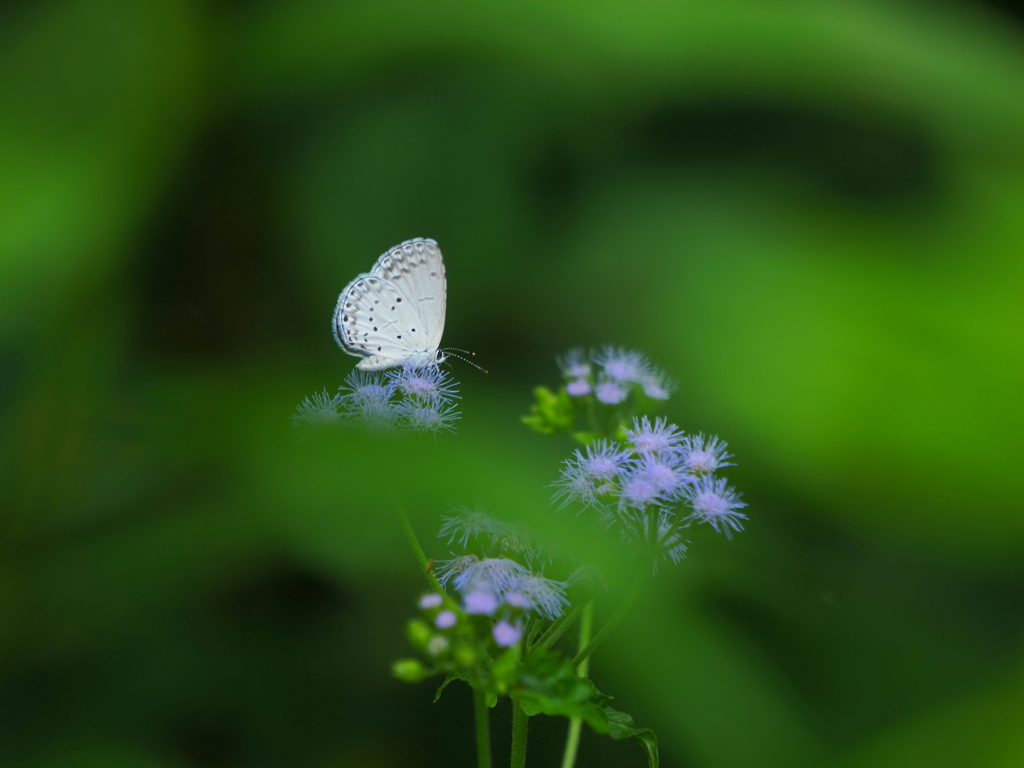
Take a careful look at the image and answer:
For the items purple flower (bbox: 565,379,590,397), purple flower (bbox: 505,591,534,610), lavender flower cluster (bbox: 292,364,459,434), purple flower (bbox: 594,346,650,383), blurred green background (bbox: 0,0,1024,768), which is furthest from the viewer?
blurred green background (bbox: 0,0,1024,768)

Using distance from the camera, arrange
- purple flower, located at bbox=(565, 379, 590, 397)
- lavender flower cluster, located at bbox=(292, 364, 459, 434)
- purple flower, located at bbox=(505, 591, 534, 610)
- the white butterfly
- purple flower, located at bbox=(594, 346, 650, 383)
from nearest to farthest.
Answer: purple flower, located at bbox=(505, 591, 534, 610) → lavender flower cluster, located at bbox=(292, 364, 459, 434) → the white butterfly → purple flower, located at bbox=(565, 379, 590, 397) → purple flower, located at bbox=(594, 346, 650, 383)

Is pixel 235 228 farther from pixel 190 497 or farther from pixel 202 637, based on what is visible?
pixel 202 637

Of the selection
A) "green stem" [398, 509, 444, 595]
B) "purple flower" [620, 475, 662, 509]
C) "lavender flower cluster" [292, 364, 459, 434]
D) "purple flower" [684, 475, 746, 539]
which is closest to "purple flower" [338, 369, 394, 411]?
"lavender flower cluster" [292, 364, 459, 434]

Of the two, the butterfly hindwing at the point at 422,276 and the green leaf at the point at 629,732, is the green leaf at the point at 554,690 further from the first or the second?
the butterfly hindwing at the point at 422,276

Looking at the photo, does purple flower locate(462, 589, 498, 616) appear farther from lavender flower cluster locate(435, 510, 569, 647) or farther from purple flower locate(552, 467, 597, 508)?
purple flower locate(552, 467, 597, 508)

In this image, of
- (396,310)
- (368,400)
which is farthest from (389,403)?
(396,310)

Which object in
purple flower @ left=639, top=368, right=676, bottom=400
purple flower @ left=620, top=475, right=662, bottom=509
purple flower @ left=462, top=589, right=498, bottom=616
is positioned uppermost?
purple flower @ left=639, top=368, right=676, bottom=400

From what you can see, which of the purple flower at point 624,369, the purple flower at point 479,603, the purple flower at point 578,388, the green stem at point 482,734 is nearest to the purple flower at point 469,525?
the purple flower at point 479,603
